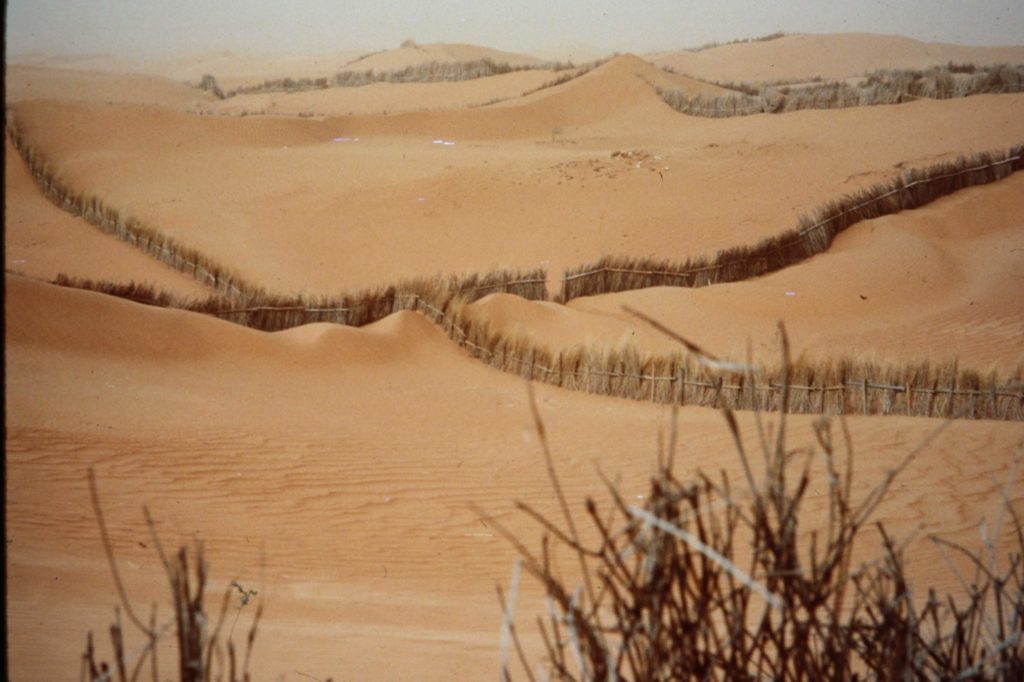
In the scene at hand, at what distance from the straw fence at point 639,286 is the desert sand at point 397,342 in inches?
7.7

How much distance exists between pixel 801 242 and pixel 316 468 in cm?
675

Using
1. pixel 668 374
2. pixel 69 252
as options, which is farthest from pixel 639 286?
pixel 69 252

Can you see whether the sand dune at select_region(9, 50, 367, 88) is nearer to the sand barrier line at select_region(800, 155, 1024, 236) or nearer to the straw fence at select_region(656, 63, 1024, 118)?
the straw fence at select_region(656, 63, 1024, 118)

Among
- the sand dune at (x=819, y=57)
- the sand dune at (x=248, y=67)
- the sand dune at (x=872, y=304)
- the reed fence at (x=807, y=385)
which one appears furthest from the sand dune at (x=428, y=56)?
the reed fence at (x=807, y=385)

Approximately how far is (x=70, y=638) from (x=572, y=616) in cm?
250

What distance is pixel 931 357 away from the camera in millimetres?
8633

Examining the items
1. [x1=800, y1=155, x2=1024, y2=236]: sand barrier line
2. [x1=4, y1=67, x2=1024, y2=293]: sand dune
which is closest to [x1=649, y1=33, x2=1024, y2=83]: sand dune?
[x1=4, y1=67, x2=1024, y2=293]: sand dune

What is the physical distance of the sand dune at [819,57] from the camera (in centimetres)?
1766

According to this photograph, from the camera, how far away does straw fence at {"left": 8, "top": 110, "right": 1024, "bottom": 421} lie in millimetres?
7176

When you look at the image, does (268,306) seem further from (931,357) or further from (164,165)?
(164,165)

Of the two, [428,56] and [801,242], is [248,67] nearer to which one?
[428,56]

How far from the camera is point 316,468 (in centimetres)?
594

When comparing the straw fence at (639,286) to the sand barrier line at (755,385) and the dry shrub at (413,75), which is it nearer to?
the sand barrier line at (755,385)

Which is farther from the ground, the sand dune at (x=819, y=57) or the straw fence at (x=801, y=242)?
the sand dune at (x=819, y=57)
